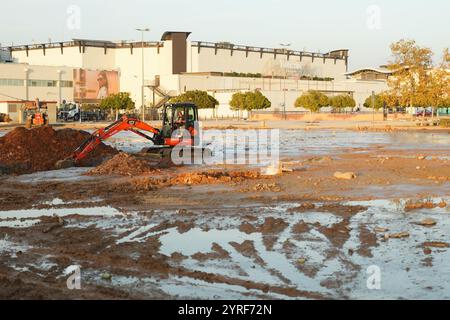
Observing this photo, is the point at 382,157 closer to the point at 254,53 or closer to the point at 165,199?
the point at 165,199

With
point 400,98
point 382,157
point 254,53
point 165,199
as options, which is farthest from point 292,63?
point 165,199

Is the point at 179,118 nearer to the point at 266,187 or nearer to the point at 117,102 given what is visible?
the point at 266,187

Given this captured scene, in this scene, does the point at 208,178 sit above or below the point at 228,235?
above

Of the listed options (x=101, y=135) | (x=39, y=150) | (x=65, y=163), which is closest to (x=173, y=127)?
(x=101, y=135)

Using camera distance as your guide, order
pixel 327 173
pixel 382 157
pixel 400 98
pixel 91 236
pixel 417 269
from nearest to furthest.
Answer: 1. pixel 417 269
2. pixel 91 236
3. pixel 327 173
4. pixel 382 157
5. pixel 400 98

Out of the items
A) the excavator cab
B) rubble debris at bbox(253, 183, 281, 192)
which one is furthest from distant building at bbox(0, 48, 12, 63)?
rubble debris at bbox(253, 183, 281, 192)

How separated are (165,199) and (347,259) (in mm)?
7121

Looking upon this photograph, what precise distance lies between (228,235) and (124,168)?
36.0 ft

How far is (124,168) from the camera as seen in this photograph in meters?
21.7

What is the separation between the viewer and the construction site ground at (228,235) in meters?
7.98

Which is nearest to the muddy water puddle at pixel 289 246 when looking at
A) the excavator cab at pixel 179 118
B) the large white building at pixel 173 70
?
the excavator cab at pixel 179 118

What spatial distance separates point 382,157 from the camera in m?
27.3

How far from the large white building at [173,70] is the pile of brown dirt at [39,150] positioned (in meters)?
75.1

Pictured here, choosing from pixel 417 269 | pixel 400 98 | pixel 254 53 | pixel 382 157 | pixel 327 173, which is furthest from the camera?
pixel 254 53
